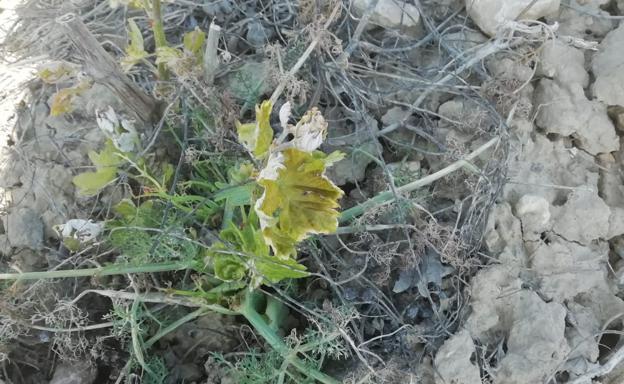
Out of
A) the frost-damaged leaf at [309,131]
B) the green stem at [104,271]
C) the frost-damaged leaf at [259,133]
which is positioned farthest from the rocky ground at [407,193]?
the frost-damaged leaf at [309,131]

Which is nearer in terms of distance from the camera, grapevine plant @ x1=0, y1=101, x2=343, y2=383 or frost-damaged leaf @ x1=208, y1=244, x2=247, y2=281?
grapevine plant @ x1=0, y1=101, x2=343, y2=383

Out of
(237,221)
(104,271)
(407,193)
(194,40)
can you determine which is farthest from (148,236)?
(407,193)

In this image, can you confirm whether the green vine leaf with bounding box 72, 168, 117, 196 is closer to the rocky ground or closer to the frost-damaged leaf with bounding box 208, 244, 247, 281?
the rocky ground

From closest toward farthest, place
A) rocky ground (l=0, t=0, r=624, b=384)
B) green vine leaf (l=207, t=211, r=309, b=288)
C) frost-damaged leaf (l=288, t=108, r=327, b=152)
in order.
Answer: frost-damaged leaf (l=288, t=108, r=327, b=152)
green vine leaf (l=207, t=211, r=309, b=288)
rocky ground (l=0, t=0, r=624, b=384)

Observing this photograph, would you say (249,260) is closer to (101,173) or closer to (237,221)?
(237,221)

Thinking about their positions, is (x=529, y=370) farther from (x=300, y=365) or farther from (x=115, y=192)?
(x=115, y=192)

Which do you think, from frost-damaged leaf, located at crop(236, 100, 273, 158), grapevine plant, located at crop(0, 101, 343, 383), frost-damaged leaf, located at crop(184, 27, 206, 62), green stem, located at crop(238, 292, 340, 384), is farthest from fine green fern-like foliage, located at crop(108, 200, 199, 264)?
frost-damaged leaf, located at crop(184, 27, 206, 62)

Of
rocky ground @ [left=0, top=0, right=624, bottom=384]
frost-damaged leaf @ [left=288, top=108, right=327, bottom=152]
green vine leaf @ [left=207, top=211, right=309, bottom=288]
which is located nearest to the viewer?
frost-damaged leaf @ [left=288, top=108, right=327, bottom=152]
